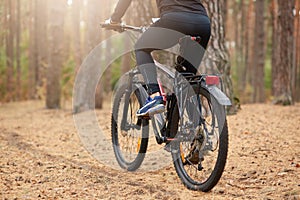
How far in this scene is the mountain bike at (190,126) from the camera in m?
4.09

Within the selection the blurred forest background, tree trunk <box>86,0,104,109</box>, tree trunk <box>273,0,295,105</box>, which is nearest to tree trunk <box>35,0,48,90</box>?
the blurred forest background

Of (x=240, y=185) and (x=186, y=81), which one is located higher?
(x=186, y=81)

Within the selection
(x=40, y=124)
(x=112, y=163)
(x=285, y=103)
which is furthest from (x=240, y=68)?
(x=112, y=163)

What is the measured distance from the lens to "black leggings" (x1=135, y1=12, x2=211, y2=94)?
14.5 ft

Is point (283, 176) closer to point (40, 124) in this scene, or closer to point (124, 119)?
point (124, 119)

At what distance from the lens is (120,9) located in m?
4.89

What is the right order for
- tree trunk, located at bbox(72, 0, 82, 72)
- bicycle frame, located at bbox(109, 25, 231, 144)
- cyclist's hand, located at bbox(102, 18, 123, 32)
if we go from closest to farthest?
bicycle frame, located at bbox(109, 25, 231, 144) → cyclist's hand, located at bbox(102, 18, 123, 32) → tree trunk, located at bbox(72, 0, 82, 72)

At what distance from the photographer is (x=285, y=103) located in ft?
36.2

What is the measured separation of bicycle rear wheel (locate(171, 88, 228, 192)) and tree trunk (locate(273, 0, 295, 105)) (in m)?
6.99

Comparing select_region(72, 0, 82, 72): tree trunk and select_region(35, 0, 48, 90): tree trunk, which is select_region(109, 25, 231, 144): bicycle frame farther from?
select_region(35, 0, 48, 90): tree trunk

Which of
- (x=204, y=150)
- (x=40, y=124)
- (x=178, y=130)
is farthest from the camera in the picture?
(x=40, y=124)

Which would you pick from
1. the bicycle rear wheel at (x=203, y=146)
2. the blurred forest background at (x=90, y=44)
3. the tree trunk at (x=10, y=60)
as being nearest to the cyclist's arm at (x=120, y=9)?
the bicycle rear wheel at (x=203, y=146)

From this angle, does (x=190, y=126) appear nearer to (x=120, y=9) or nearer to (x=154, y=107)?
(x=154, y=107)

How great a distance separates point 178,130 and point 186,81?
0.53 m
